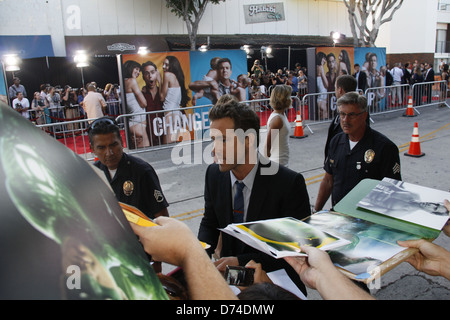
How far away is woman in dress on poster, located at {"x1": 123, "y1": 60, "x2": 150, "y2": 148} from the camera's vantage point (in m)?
10.8

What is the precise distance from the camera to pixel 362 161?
Result: 3.55m

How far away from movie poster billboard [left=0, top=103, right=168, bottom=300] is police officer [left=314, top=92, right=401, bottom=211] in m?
3.13

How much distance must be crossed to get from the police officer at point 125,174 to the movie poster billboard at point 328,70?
39.6ft

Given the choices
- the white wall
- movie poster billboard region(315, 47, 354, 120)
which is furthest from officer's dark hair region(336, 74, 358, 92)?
the white wall

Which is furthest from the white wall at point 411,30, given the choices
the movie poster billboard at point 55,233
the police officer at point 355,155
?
the movie poster billboard at point 55,233

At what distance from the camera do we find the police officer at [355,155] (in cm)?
348

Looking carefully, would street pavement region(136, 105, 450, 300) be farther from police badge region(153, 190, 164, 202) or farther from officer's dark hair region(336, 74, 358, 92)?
officer's dark hair region(336, 74, 358, 92)

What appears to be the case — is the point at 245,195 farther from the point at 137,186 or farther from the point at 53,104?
the point at 53,104

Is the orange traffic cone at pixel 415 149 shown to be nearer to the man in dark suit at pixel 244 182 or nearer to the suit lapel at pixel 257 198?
the man in dark suit at pixel 244 182

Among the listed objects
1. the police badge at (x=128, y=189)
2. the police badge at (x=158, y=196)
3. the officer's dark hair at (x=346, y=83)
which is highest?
the officer's dark hair at (x=346, y=83)

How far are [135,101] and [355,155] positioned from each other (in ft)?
28.4

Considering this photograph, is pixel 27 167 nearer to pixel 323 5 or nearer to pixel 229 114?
pixel 229 114

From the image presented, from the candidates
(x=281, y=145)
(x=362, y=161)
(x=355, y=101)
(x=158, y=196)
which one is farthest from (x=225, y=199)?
(x=281, y=145)
